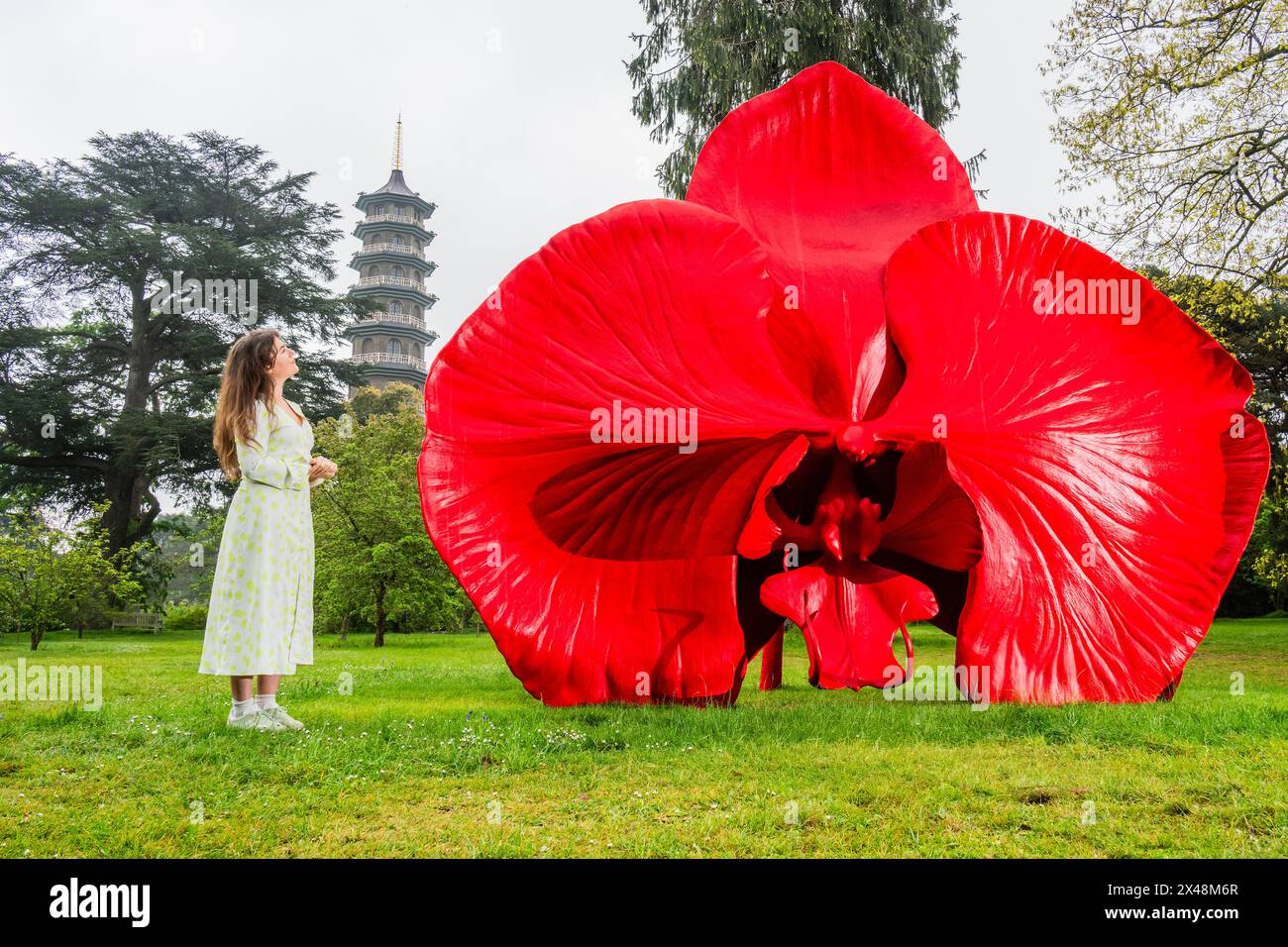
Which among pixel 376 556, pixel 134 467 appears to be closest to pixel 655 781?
pixel 376 556

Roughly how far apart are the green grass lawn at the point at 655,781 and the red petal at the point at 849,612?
218 mm

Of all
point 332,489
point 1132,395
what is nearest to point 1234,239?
point 1132,395

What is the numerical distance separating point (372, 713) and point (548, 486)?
124 cm

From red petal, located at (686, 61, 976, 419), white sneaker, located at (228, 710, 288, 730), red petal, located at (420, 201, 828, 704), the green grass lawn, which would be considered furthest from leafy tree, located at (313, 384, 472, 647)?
red petal, located at (686, 61, 976, 419)

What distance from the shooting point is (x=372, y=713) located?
334 centimetres

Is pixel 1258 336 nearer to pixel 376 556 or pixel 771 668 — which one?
pixel 771 668

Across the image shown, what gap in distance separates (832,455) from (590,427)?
76 cm

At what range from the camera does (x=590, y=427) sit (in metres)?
2.70

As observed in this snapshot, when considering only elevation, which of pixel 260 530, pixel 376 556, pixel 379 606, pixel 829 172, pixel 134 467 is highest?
pixel 134 467

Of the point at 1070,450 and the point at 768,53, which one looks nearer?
the point at 1070,450

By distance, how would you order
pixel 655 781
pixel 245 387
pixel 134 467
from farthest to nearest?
1. pixel 134 467
2. pixel 245 387
3. pixel 655 781

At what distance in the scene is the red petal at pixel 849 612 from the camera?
2588mm

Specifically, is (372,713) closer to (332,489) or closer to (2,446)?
(332,489)

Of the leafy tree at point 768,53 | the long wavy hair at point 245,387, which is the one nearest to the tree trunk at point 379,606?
the leafy tree at point 768,53
